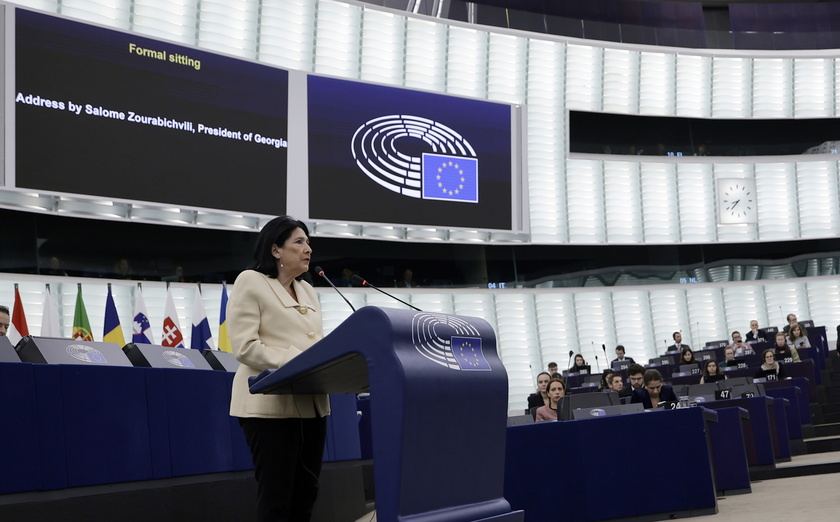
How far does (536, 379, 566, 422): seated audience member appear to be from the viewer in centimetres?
819

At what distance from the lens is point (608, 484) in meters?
5.73

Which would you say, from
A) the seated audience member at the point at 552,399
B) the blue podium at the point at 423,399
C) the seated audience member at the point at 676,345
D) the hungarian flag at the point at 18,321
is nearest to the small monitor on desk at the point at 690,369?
the seated audience member at the point at 676,345

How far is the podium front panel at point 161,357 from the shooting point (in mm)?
4887

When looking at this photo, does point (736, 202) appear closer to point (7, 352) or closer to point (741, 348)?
point (741, 348)

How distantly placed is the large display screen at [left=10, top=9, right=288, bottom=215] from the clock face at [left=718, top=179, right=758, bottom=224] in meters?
10.7

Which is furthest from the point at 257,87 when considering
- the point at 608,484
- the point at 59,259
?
the point at 608,484

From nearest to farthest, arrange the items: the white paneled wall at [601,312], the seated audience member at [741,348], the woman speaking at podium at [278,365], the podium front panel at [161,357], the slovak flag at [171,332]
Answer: the woman speaking at podium at [278,365], the podium front panel at [161,357], the slovak flag at [171,332], the seated audience member at [741,348], the white paneled wall at [601,312]

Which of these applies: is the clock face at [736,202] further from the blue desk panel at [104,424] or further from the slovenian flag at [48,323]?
the blue desk panel at [104,424]

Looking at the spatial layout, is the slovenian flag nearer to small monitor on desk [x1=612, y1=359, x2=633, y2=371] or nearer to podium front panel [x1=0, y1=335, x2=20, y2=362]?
podium front panel [x1=0, y1=335, x2=20, y2=362]

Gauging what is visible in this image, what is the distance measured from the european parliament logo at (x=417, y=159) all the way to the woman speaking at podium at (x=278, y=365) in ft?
39.9

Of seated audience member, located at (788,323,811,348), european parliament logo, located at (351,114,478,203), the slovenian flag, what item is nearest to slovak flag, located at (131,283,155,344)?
the slovenian flag

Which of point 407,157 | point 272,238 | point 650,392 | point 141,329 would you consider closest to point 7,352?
point 272,238

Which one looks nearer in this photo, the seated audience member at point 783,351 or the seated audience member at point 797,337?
the seated audience member at point 783,351

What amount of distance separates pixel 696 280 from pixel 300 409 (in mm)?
18756
